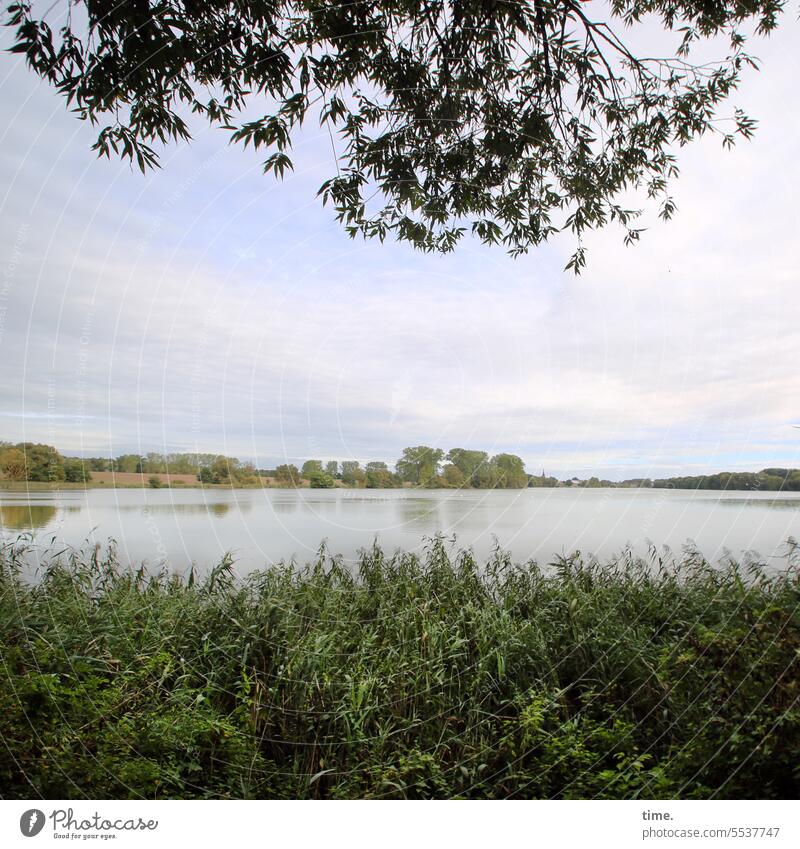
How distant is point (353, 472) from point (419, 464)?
11.6 inches

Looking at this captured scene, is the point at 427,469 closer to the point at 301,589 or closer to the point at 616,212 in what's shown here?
the point at 301,589

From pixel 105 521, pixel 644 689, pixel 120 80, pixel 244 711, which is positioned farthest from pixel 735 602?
pixel 120 80

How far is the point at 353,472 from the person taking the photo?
2.34 metres

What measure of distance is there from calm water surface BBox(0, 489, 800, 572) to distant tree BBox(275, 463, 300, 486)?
2.1 inches

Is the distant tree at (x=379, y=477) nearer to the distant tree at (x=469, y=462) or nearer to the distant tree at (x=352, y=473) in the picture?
the distant tree at (x=352, y=473)

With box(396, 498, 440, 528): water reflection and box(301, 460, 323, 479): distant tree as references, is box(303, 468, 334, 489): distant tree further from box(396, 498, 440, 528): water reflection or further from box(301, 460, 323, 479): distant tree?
box(396, 498, 440, 528): water reflection

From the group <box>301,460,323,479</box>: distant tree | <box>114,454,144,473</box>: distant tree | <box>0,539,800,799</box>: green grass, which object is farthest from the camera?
<box>301,460,323,479</box>: distant tree

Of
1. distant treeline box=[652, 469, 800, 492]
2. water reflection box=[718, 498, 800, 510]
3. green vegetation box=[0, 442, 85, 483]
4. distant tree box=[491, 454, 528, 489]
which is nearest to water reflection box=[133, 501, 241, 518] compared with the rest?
green vegetation box=[0, 442, 85, 483]

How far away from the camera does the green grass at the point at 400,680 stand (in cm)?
183

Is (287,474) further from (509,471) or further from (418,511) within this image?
(509,471)

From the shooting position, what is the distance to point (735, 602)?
251 cm

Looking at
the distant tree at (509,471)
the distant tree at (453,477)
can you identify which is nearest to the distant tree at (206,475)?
the distant tree at (453,477)

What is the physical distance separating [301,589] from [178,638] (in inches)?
22.7

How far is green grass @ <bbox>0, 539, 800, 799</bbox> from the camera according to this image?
1.83 m
